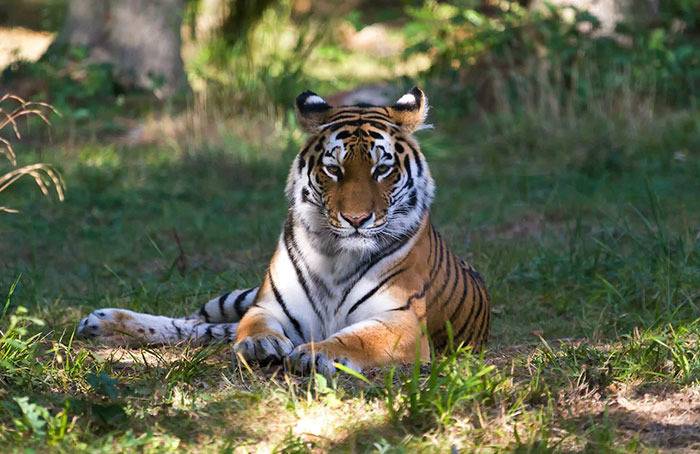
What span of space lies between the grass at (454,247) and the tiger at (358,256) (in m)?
0.18

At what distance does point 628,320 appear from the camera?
5168 mm

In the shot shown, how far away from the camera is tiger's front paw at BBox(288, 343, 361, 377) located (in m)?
3.96

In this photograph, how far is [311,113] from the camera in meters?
4.60

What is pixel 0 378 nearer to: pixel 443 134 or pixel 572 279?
pixel 572 279

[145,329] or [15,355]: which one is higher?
[15,355]

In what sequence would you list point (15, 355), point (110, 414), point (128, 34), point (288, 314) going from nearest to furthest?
point (110, 414) < point (15, 355) < point (288, 314) < point (128, 34)

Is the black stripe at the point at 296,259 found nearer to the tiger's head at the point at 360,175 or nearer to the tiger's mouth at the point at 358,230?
the tiger's head at the point at 360,175

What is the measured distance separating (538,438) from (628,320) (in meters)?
1.84

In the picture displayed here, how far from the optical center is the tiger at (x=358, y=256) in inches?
166

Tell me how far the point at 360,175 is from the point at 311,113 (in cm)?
42

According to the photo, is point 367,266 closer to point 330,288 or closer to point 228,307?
point 330,288

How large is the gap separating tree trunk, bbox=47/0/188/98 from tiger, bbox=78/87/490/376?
6956 millimetres

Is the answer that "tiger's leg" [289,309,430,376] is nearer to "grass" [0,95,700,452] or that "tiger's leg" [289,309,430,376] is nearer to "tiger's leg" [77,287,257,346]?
"grass" [0,95,700,452]

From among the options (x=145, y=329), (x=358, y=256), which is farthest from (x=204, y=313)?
(x=358, y=256)
